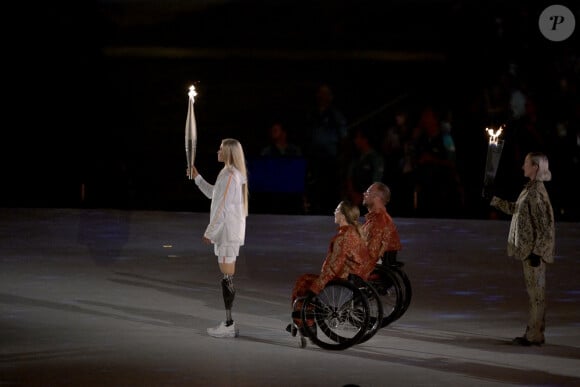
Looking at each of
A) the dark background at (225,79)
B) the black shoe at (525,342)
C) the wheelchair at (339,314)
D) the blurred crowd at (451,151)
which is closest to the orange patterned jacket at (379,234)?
the wheelchair at (339,314)

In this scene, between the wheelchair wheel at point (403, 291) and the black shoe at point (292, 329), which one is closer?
the black shoe at point (292, 329)

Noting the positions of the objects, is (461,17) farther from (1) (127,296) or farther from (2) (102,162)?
(1) (127,296)

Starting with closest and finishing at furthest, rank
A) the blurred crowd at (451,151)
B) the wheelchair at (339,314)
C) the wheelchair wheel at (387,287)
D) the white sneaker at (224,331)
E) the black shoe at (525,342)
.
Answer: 1. the wheelchair at (339,314)
2. the black shoe at (525,342)
3. the white sneaker at (224,331)
4. the wheelchair wheel at (387,287)
5. the blurred crowd at (451,151)

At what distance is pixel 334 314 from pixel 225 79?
797 inches

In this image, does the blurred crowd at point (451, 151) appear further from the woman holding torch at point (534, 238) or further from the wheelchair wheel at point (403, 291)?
the woman holding torch at point (534, 238)

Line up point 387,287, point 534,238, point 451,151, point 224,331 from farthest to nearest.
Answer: point 451,151 → point 387,287 → point 224,331 → point 534,238

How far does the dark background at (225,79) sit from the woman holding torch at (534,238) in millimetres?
12634

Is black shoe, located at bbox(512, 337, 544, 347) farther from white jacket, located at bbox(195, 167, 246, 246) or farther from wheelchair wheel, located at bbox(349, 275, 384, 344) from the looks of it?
white jacket, located at bbox(195, 167, 246, 246)

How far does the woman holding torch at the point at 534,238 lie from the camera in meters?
12.0

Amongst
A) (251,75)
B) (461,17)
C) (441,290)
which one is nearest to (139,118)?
(251,75)

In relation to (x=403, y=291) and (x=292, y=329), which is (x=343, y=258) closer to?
(x=292, y=329)

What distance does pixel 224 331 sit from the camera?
12398 mm

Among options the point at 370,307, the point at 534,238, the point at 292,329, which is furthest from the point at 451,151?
the point at 292,329

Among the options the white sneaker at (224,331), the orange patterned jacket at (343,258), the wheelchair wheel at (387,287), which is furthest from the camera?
the wheelchair wheel at (387,287)
